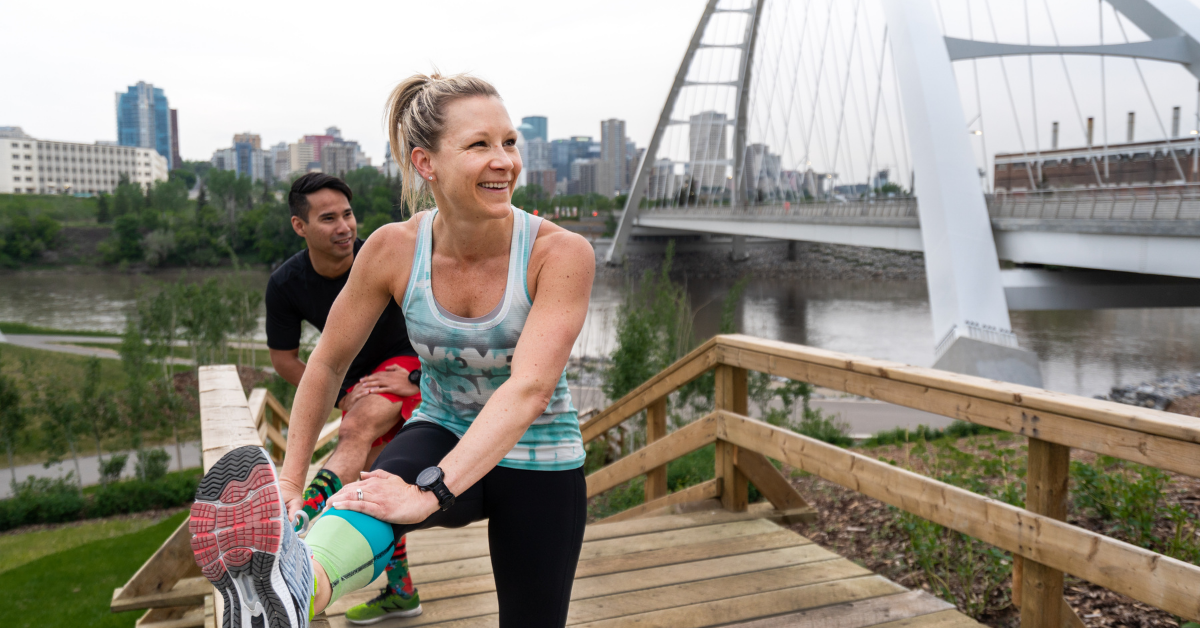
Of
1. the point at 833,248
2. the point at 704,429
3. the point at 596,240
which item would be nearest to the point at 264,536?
the point at 704,429

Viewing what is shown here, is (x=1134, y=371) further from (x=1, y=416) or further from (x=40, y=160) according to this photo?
(x=40, y=160)

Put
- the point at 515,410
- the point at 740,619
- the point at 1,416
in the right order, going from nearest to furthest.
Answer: the point at 515,410
the point at 740,619
the point at 1,416

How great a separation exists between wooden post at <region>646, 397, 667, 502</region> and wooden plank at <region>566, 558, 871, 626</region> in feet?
4.10

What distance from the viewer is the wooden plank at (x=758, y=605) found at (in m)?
2.26

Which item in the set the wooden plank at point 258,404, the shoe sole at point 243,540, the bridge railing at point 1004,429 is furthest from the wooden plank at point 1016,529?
the wooden plank at point 258,404

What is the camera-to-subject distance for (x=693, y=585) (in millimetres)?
2508

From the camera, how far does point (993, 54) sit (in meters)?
17.0

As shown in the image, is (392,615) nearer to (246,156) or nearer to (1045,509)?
(1045,509)

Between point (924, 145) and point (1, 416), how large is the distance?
692 inches

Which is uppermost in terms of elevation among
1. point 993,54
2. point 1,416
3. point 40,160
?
point 40,160

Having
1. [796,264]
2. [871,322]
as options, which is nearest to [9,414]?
[871,322]

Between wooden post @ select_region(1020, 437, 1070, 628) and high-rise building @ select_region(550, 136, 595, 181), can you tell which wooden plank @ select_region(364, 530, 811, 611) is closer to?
wooden post @ select_region(1020, 437, 1070, 628)

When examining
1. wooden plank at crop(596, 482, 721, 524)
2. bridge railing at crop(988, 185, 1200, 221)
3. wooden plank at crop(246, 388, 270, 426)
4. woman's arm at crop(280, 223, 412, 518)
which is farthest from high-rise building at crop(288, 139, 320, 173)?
woman's arm at crop(280, 223, 412, 518)

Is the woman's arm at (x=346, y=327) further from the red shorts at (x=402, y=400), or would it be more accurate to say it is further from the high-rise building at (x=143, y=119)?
the high-rise building at (x=143, y=119)
